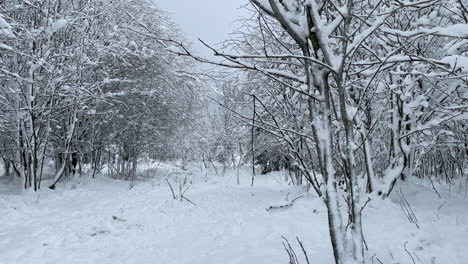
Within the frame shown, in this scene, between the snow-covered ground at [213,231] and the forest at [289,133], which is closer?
the forest at [289,133]

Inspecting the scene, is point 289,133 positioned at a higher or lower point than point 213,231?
higher

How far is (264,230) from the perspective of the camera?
4.49m

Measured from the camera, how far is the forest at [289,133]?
2.06 meters

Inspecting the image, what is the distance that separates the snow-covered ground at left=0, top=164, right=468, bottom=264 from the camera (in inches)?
121

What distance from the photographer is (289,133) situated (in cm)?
668

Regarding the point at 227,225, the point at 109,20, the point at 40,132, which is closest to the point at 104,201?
the point at 40,132

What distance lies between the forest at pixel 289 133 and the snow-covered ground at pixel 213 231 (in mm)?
27

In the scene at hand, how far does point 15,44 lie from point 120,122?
5025mm

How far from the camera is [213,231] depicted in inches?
192

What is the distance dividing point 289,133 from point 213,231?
107 inches

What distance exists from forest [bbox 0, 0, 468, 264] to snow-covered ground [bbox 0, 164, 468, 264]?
0.03 metres

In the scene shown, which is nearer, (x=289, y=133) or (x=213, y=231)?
(x=213, y=231)

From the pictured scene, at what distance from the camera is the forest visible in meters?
2.06

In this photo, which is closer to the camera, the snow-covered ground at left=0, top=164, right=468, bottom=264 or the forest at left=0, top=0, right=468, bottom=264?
the forest at left=0, top=0, right=468, bottom=264
